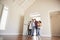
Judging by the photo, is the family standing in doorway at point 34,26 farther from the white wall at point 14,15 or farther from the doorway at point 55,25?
the doorway at point 55,25

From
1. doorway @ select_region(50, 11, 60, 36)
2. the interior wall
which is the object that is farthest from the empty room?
doorway @ select_region(50, 11, 60, 36)

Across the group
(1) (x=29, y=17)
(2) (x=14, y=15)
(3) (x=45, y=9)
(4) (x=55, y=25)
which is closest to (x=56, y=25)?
(4) (x=55, y=25)

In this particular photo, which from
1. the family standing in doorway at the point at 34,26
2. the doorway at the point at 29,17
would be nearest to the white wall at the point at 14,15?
the doorway at the point at 29,17

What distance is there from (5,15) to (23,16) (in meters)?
1.14

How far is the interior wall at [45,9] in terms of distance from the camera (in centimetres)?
452

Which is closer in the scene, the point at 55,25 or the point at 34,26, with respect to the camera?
the point at 34,26

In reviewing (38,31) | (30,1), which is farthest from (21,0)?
(38,31)

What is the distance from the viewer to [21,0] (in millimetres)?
4645

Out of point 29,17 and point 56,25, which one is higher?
point 29,17

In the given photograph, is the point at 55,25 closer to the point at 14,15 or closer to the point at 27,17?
the point at 27,17

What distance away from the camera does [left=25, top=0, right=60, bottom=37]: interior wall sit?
4520 millimetres

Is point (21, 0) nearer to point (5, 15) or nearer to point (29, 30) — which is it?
point (5, 15)

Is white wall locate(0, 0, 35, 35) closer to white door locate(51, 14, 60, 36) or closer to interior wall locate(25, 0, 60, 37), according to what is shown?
interior wall locate(25, 0, 60, 37)

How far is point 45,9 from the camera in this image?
4.83m
